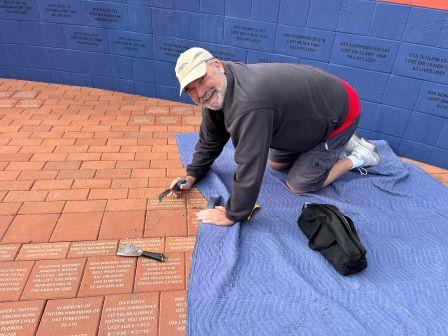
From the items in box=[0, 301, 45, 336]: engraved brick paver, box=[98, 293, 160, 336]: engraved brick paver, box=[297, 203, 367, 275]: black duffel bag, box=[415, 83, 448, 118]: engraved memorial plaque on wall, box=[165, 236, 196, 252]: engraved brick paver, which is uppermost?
box=[415, 83, 448, 118]: engraved memorial plaque on wall

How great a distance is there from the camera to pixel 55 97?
4.02 meters

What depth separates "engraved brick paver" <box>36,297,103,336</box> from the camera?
5.21 ft

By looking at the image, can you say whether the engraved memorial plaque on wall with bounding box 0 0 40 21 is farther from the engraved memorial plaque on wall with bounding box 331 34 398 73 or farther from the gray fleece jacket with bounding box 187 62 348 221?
the engraved memorial plaque on wall with bounding box 331 34 398 73

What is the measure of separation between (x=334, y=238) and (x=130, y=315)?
3.90 feet

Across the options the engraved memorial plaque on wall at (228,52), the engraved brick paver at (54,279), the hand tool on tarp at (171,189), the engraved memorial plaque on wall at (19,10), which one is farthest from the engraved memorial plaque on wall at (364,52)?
the engraved memorial plaque on wall at (19,10)

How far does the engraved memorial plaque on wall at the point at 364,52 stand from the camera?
301 cm

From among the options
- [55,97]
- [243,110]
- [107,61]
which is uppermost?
[243,110]

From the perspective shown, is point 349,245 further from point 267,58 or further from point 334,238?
point 267,58

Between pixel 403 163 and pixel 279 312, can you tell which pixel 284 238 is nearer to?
pixel 279 312

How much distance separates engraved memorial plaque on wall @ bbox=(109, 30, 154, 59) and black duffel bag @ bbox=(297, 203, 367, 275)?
272cm

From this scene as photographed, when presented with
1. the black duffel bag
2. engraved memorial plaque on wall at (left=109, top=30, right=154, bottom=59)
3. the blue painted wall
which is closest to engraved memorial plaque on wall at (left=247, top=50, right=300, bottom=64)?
the blue painted wall

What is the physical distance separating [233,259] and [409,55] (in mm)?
2392

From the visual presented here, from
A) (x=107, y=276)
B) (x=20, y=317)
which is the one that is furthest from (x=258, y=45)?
(x=20, y=317)

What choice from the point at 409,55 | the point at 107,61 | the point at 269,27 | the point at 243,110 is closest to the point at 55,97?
the point at 107,61
